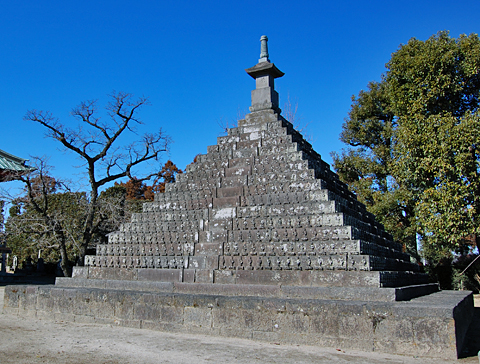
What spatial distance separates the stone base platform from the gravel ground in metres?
0.17

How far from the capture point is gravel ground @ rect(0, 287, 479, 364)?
16.0 feet

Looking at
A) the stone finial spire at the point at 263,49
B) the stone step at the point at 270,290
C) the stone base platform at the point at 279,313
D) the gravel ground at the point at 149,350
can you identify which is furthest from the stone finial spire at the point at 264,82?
the gravel ground at the point at 149,350

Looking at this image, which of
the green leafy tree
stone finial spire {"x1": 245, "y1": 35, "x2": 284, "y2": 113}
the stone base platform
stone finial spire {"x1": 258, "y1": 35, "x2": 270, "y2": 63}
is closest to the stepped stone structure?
the stone base platform

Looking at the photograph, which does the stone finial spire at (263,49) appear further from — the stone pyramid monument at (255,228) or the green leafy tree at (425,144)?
the green leafy tree at (425,144)

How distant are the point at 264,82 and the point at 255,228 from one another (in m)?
5.14

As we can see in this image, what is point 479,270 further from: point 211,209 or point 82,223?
point 82,223

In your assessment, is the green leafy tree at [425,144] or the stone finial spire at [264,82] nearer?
the stone finial spire at [264,82]

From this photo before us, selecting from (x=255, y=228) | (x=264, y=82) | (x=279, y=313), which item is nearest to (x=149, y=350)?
(x=279, y=313)

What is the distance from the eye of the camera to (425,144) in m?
13.9

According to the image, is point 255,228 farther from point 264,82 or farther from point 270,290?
point 264,82

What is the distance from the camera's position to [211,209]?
8703mm

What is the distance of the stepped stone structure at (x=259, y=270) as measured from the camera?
5430 millimetres

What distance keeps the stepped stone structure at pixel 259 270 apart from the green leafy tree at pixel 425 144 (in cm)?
415

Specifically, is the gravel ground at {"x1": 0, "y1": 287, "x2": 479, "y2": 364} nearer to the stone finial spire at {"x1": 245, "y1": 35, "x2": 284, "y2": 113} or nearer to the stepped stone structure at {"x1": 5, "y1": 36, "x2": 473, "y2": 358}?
the stepped stone structure at {"x1": 5, "y1": 36, "x2": 473, "y2": 358}
